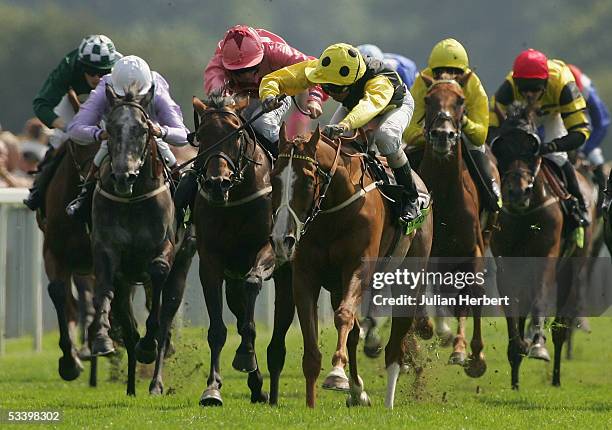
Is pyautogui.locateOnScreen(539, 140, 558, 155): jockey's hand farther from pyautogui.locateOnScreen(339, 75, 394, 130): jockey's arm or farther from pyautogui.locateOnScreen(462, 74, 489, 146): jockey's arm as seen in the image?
pyautogui.locateOnScreen(339, 75, 394, 130): jockey's arm

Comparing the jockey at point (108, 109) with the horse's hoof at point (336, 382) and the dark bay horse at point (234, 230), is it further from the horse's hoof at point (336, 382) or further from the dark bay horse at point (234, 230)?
the horse's hoof at point (336, 382)

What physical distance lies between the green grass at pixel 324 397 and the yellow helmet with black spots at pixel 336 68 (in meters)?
1.96

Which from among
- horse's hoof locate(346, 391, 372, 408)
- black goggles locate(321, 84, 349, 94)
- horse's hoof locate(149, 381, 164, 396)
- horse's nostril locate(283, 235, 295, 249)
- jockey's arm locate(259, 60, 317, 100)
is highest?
jockey's arm locate(259, 60, 317, 100)

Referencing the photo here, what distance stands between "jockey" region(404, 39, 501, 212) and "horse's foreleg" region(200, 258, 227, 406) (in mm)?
2574

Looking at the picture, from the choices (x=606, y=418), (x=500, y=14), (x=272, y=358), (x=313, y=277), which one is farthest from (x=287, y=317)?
(x=500, y=14)

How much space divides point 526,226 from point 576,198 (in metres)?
0.78

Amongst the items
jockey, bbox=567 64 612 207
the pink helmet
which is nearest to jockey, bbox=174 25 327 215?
the pink helmet

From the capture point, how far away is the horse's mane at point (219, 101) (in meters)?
9.34

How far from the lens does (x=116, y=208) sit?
32.6 feet

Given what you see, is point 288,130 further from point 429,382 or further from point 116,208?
point 429,382

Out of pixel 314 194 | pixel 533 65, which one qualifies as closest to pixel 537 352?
pixel 533 65

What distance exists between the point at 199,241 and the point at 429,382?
197 centimetres

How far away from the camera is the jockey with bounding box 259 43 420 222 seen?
8922mm

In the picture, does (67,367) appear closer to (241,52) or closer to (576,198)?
(241,52)
